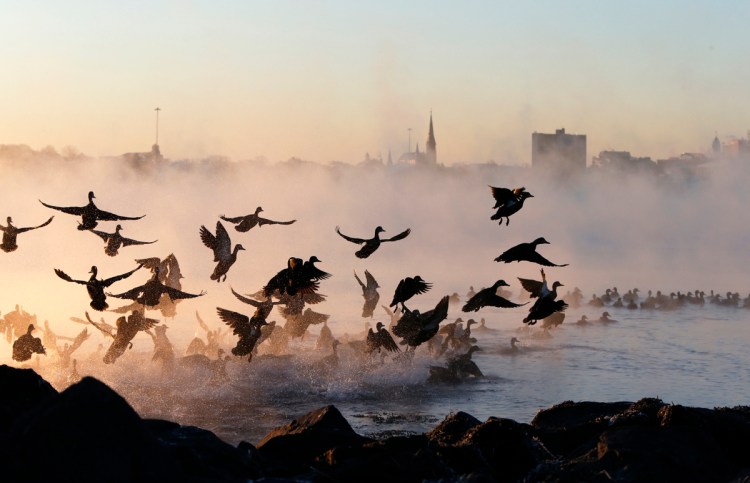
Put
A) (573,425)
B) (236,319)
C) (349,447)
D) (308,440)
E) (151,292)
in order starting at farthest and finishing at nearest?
(236,319) < (151,292) < (573,425) < (308,440) < (349,447)

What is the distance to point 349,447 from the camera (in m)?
12.2

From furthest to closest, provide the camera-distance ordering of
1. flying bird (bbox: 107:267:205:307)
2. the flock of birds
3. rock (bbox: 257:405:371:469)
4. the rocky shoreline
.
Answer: flying bird (bbox: 107:267:205:307)
the flock of birds
rock (bbox: 257:405:371:469)
the rocky shoreline

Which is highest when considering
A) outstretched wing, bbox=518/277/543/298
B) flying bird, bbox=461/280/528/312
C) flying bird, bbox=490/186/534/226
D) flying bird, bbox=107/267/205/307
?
flying bird, bbox=490/186/534/226

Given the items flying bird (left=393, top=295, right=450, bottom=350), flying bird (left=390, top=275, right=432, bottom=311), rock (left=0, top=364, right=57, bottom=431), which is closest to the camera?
rock (left=0, top=364, right=57, bottom=431)

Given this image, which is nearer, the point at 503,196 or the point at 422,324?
the point at 503,196

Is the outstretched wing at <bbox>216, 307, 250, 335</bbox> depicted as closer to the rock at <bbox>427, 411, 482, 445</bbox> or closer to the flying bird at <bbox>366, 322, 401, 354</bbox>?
the flying bird at <bbox>366, 322, 401, 354</bbox>

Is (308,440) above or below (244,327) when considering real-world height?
below

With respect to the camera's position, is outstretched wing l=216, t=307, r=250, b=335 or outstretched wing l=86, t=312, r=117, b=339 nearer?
outstretched wing l=216, t=307, r=250, b=335

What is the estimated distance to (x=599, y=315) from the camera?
44688 mm

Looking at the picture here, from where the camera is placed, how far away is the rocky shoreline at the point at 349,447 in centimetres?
946

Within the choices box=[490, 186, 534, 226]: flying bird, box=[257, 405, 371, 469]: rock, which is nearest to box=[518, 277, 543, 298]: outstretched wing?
box=[490, 186, 534, 226]: flying bird

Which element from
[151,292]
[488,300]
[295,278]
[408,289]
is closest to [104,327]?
[151,292]

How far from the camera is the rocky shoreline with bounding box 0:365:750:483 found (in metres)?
9.46

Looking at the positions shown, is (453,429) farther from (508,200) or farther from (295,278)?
(295,278)
